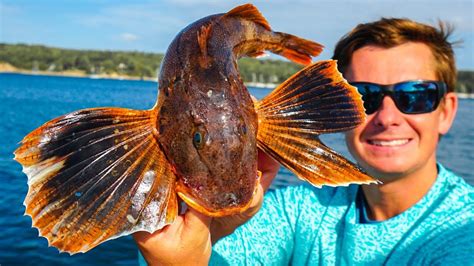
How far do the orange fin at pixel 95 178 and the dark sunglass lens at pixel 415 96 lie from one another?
119 inches

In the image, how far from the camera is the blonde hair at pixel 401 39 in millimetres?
4723

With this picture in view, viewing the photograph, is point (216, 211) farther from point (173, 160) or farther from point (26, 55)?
point (26, 55)

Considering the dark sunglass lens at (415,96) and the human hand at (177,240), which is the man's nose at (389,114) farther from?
the human hand at (177,240)

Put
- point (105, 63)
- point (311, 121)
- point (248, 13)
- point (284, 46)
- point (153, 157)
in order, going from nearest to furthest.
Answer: point (153, 157) < point (311, 121) < point (248, 13) < point (284, 46) < point (105, 63)

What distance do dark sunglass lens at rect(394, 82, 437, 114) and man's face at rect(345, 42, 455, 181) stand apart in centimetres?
6

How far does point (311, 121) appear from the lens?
9.05ft

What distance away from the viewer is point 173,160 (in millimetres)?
2316

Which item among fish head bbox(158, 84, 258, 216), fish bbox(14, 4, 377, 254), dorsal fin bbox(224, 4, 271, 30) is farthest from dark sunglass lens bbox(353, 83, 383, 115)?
fish head bbox(158, 84, 258, 216)

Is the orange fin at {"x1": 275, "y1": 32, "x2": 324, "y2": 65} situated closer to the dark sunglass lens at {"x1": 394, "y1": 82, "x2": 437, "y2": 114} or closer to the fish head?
the fish head

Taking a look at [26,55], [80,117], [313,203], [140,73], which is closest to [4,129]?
[313,203]

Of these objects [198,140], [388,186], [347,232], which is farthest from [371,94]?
[198,140]

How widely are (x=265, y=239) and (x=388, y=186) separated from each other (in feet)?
4.48

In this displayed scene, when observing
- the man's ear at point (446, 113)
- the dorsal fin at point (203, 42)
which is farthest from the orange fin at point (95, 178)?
the man's ear at point (446, 113)

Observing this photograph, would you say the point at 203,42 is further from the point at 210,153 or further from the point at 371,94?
the point at 371,94
